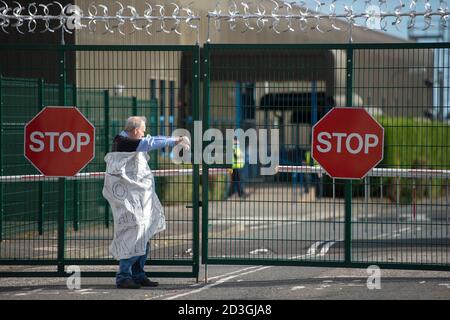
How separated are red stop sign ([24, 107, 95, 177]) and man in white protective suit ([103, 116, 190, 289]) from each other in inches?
24.6

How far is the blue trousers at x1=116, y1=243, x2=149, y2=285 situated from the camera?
1049 cm

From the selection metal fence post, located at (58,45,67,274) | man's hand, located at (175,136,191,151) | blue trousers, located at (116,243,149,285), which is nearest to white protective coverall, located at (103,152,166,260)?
blue trousers, located at (116,243,149,285)

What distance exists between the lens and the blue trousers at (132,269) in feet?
34.4

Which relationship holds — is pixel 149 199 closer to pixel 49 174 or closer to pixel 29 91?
pixel 49 174

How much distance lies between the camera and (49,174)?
36.6 ft

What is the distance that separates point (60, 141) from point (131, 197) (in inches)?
50.0

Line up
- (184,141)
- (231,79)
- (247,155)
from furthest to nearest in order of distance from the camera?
(247,155), (231,79), (184,141)

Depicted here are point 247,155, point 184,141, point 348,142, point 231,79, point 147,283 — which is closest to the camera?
point 184,141

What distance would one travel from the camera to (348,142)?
10.9 m

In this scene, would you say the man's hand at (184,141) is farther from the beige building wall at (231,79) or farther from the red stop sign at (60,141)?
the red stop sign at (60,141)

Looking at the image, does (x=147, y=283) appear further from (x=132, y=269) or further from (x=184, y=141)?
(x=184, y=141)

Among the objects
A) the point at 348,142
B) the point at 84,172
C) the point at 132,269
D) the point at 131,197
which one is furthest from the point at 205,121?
the point at 84,172

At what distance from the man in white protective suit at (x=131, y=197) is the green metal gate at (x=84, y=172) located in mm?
524
